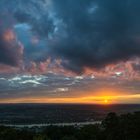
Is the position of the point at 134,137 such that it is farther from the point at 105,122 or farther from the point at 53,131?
the point at 53,131

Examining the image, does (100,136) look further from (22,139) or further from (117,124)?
(22,139)

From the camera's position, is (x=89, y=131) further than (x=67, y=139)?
Yes

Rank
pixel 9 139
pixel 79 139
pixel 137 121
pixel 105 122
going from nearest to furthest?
1. pixel 137 121
2. pixel 105 122
3. pixel 9 139
4. pixel 79 139

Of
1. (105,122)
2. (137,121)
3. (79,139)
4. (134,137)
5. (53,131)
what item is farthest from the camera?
(53,131)

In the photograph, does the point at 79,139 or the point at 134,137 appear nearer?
the point at 134,137

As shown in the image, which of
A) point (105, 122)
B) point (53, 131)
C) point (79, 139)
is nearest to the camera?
point (105, 122)

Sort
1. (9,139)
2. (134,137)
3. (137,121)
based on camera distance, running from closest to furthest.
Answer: (134,137), (137,121), (9,139)

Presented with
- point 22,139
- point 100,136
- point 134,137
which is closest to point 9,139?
point 22,139

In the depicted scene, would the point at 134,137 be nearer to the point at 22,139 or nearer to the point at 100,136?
the point at 100,136

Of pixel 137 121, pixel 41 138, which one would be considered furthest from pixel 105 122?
pixel 41 138
